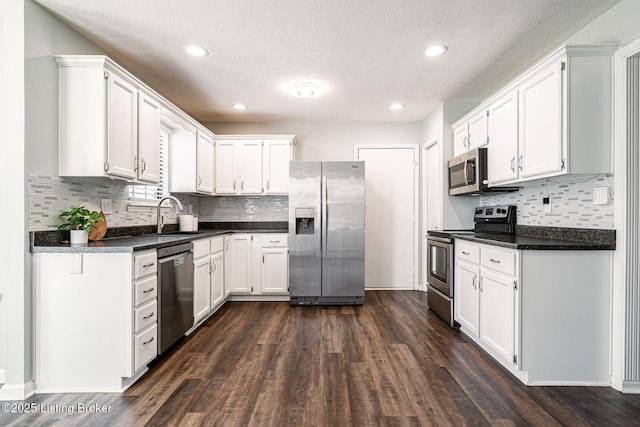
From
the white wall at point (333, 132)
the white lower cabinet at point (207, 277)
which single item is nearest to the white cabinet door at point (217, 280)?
the white lower cabinet at point (207, 277)

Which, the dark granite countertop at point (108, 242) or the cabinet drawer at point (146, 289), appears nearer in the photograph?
the dark granite countertop at point (108, 242)

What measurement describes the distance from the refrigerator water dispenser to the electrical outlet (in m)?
1.92

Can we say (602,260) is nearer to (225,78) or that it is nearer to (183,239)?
(183,239)

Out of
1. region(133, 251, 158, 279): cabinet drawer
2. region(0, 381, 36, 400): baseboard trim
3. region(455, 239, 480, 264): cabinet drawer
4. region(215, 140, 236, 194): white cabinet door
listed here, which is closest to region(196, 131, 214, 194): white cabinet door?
region(215, 140, 236, 194): white cabinet door

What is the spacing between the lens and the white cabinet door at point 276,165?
4270mm

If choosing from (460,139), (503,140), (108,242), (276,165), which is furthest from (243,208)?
(503,140)

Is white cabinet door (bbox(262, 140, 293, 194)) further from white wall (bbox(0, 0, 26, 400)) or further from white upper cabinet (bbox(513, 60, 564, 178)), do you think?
white upper cabinet (bbox(513, 60, 564, 178))

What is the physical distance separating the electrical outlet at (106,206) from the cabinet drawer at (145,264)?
0.75 metres

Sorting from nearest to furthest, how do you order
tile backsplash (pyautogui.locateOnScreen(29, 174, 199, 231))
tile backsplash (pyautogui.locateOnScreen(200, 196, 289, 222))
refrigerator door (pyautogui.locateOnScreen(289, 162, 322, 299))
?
tile backsplash (pyautogui.locateOnScreen(29, 174, 199, 231))
refrigerator door (pyautogui.locateOnScreen(289, 162, 322, 299))
tile backsplash (pyautogui.locateOnScreen(200, 196, 289, 222))

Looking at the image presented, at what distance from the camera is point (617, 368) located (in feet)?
6.48

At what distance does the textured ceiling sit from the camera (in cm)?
209

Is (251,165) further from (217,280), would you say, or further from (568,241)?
(568,241)

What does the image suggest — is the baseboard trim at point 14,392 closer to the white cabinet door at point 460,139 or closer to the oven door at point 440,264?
the oven door at point 440,264

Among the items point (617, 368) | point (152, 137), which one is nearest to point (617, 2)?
point (617, 368)
